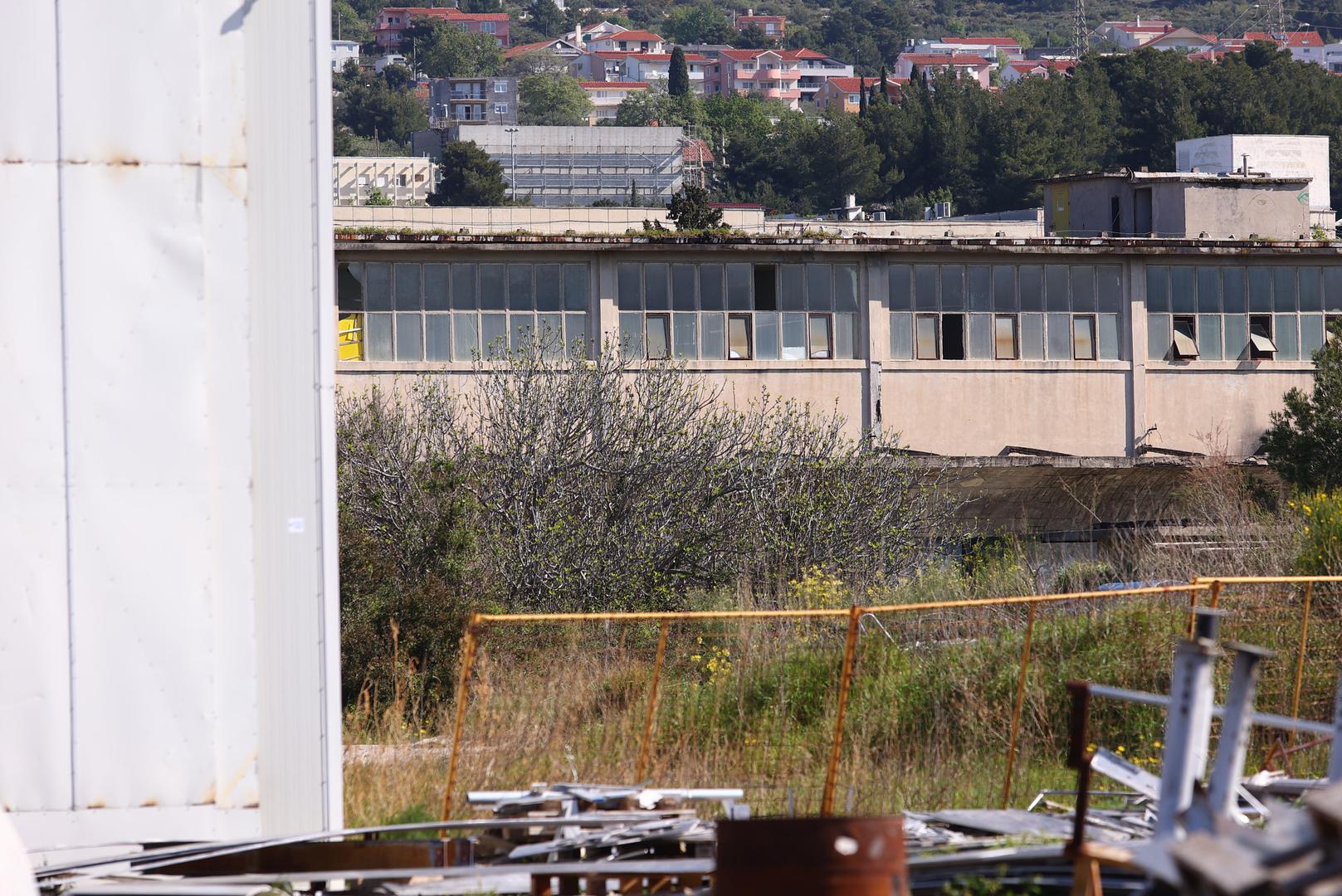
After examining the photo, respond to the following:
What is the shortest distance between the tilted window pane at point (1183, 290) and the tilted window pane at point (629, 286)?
1479 centimetres

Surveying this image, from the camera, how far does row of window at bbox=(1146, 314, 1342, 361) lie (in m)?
40.2

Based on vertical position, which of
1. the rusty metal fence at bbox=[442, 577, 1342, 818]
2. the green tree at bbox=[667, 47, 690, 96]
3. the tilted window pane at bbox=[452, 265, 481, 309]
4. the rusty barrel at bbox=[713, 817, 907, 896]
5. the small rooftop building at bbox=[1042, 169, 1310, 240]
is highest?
the green tree at bbox=[667, 47, 690, 96]

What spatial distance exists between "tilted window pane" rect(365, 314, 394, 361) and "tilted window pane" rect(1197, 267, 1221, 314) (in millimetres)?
22084

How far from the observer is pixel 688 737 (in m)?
11.8

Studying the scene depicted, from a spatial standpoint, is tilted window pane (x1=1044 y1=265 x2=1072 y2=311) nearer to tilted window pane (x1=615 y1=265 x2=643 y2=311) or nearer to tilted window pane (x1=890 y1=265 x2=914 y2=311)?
tilted window pane (x1=890 y1=265 x2=914 y2=311)

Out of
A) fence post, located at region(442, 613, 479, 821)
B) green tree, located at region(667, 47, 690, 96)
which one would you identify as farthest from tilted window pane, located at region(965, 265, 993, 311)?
green tree, located at region(667, 47, 690, 96)

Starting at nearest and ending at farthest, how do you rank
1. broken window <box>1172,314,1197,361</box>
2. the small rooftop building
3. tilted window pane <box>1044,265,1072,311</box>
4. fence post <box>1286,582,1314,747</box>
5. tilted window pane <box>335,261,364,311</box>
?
1. fence post <box>1286,582,1314,747</box>
2. tilted window pane <box>335,261,364,311</box>
3. tilted window pane <box>1044,265,1072,311</box>
4. broken window <box>1172,314,1197,361</box>
5. the small rooftop building

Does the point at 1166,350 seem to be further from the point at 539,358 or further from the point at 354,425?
the point at 354,425

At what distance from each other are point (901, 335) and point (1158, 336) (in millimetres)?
7388

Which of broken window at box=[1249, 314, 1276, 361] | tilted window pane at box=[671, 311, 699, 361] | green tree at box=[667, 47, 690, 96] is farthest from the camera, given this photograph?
green tree at box=[667, 47, 690, 96]

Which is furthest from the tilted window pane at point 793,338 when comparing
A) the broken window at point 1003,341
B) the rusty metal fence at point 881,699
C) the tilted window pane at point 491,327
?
the rusty metal fence at point 881,699

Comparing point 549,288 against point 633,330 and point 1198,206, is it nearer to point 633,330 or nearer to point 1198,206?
point 633,330

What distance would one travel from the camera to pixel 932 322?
129ft

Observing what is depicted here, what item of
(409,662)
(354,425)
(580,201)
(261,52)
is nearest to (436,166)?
(580,201)
